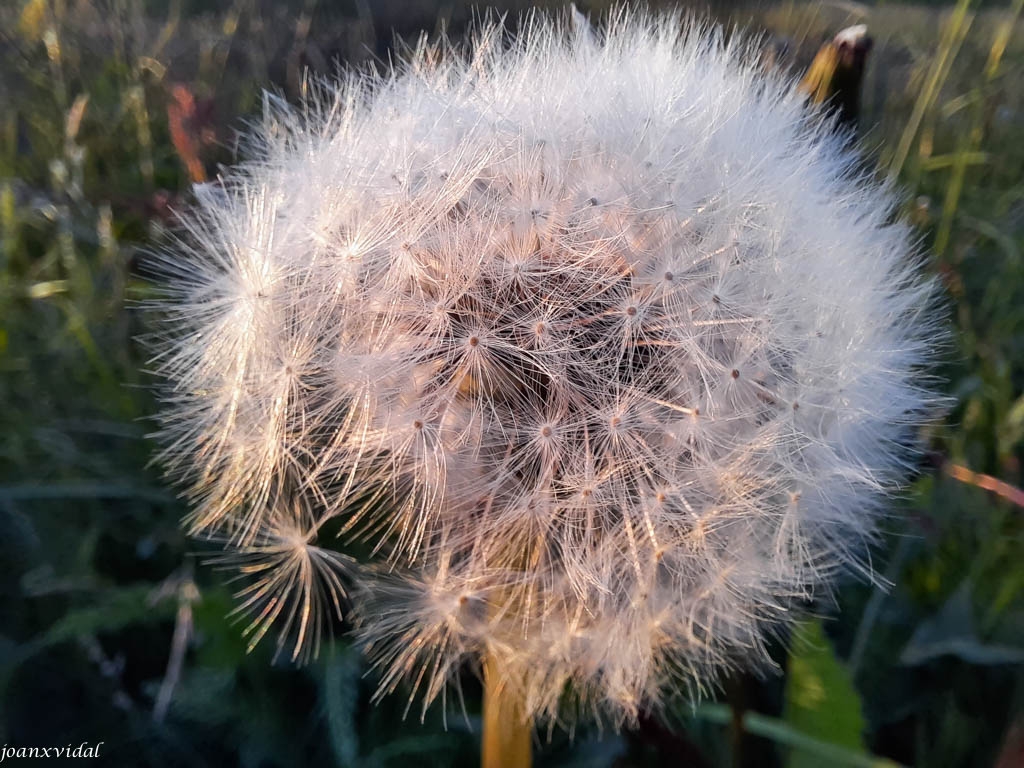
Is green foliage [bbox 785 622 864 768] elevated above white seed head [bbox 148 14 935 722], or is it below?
below

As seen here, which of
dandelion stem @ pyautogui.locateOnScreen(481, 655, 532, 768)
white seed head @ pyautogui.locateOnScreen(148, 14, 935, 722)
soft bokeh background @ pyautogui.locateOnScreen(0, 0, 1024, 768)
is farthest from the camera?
soft bokeh background @ pyautogui.locateOnScreen(0, 0, 1024, 768)

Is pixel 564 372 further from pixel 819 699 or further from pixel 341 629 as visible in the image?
pixel 341 629

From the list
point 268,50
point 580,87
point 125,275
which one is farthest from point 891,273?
point 268,50

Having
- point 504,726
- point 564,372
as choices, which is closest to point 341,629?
point 504,726

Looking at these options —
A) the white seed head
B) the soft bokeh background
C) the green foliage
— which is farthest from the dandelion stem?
the green foliage

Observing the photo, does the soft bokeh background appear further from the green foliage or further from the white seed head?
the white seed head

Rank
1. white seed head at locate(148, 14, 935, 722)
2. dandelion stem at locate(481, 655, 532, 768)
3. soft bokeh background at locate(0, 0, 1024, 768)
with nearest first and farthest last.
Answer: white seed head at locate(148, 14, 935, 722)
dandelion stem at locate(481, 655, 532, 768)
soft bokeh background at locate(0, 0, 1024, 768)
